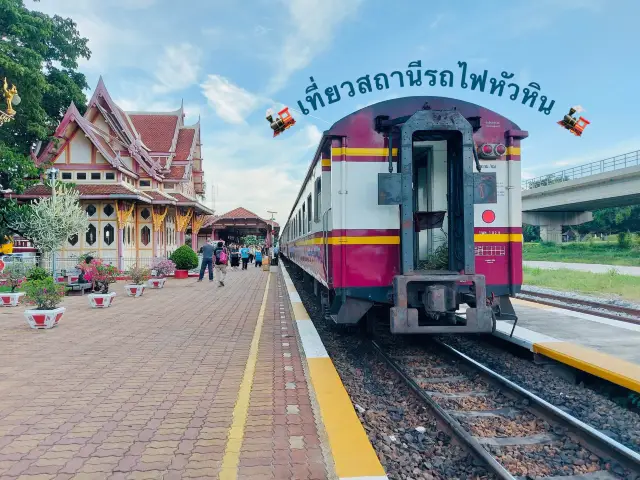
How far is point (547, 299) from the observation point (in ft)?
45.5

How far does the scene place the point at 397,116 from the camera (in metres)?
5.83

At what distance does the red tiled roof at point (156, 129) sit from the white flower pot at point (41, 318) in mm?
21524

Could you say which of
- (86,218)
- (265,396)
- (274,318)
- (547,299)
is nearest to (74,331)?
(274,318)

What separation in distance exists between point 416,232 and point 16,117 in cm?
2094

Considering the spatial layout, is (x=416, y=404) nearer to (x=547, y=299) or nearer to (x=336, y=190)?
(x=336, y=190)

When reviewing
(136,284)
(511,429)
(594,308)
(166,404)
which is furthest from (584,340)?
(136,284)

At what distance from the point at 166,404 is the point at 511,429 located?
10.3 ft

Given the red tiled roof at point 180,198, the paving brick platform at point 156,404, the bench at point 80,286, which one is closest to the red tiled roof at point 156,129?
the red tiled roof at point 180,198

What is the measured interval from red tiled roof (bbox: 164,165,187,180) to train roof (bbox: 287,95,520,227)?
23.2m

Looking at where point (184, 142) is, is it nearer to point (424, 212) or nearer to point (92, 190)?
point (92, 190)

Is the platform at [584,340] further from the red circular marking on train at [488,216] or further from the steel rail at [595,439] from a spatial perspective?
the red circular marking on train at [488,216]

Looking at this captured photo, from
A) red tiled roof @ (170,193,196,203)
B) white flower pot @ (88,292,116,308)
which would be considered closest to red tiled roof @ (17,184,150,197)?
red tiled roof @ (170,193,196,203)

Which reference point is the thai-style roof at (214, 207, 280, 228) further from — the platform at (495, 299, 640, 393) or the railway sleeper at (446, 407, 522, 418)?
the railway sleeper at (446, 407, 522, 418)

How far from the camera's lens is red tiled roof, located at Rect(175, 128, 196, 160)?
29.4 meters
